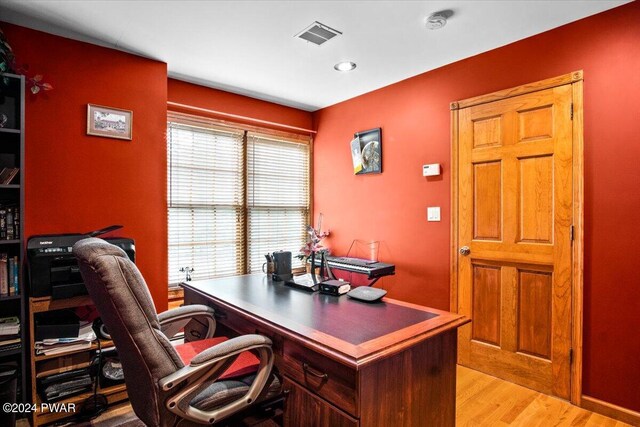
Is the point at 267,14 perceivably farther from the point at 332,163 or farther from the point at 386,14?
the point at 332,163

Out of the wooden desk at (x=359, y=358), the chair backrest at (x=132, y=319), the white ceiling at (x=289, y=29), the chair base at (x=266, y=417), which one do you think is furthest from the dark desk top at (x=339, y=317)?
the white ceiling at (x=289, y=29)

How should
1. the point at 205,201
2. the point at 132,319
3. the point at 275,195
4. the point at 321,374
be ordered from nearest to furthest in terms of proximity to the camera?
the point at 132,319 < the point at 321,374 < the point at 205,201 < the point at 275,195

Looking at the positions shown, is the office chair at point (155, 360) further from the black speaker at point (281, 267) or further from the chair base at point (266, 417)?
the black speaker at point (281, 267)

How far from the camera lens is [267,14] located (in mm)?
2381

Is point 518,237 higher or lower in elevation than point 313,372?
higher

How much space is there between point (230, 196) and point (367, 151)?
158 centimetres

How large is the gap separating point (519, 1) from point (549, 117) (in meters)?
0.83

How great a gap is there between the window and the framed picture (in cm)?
62

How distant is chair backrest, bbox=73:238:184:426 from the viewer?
46.0 inches

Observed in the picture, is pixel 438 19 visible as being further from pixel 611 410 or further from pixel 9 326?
pixel 9 326

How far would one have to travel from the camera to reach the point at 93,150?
8.95 ft

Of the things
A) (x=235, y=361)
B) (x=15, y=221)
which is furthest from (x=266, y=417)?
(x=15, y=221)

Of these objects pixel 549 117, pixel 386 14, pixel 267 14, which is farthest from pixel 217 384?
pixel 549 117

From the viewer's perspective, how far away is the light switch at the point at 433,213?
129 inches
